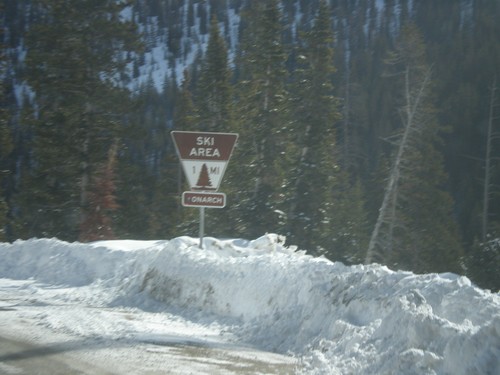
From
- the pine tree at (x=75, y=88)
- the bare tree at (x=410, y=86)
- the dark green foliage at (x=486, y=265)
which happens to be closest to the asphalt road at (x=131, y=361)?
the bare tree at (x=410, y=86)

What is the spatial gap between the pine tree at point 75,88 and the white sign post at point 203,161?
67.8ft

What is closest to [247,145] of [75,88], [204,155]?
[75,88]

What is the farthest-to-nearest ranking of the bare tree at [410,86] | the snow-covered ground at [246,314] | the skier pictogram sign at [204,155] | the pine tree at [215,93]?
1. the pine tree at [215,93]
2. the bare tree at [410,86]
3. the skier pictogram sign at [204,155]
4. the snow-covered ground at [246,314]

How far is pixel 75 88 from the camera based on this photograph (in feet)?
106

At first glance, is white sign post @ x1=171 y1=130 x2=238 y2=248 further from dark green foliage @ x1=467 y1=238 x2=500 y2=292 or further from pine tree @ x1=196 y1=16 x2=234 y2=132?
pine tree @ x1=196 y1=16 x2=234 y2=132

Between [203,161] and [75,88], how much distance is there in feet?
71.7

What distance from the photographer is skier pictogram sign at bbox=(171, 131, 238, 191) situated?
12.0m

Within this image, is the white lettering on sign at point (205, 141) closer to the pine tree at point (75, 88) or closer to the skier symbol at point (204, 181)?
the skier symbol at point (204, 181)

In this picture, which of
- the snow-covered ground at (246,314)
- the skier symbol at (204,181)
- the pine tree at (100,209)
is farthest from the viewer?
the pine tree at (100,209)

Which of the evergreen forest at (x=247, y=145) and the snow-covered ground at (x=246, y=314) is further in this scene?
the evergreen forest at (x=247, y=145)

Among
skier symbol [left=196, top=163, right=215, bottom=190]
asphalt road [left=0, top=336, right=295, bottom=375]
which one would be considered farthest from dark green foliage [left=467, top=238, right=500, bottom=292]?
asphalt road [left=0, top=336, right=295, bottom=375]

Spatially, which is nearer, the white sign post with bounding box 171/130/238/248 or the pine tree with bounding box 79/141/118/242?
the white sign post with bounding box 171/130/238/248

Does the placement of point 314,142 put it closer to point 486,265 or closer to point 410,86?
point 410,86

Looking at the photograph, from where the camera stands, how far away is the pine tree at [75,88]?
32312 millimetres
